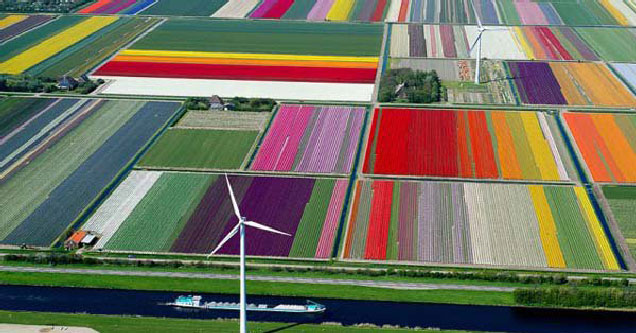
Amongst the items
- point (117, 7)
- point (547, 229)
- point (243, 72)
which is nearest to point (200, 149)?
point (243, 72)

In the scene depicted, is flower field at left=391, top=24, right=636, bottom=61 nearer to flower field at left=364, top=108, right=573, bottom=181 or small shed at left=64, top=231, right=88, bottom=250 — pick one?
flower field at left=364, top=108, right=573, bottom=181

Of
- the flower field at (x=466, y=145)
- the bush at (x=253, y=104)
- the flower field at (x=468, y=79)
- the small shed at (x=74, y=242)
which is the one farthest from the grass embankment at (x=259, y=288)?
the flower field at (x=468, y=79)

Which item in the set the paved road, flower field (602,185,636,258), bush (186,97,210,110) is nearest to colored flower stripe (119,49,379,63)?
bush (186,97,210,110)

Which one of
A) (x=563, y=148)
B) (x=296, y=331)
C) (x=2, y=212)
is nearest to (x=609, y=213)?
(x=563, y=148)

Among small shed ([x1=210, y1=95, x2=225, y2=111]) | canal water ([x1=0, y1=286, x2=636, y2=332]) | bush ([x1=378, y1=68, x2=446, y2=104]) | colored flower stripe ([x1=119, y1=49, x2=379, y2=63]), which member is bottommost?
canal water ([x1=0, y1=286, x2=636, y2=332])

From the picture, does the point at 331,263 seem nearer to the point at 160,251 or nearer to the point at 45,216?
the point at 160,251

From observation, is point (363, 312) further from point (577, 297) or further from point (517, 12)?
point (517, 12)
